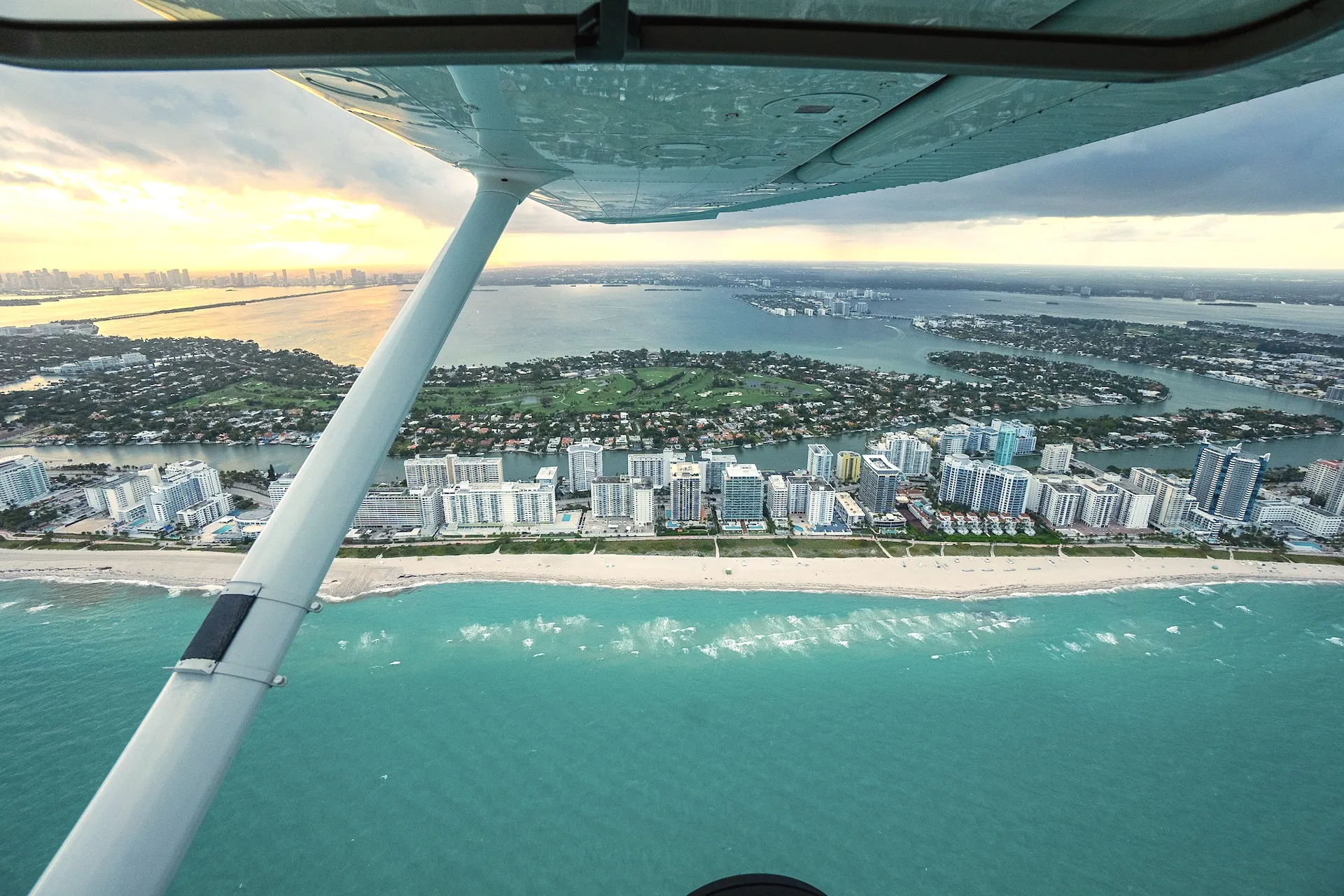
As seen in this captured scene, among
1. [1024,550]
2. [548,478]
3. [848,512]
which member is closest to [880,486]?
[848,512]

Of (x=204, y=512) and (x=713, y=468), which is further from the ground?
(x=713, y=468)

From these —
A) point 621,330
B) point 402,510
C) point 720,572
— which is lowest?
point 720,572

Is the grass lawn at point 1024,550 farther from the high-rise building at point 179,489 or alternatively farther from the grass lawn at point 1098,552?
the high-rise building at point 179,489

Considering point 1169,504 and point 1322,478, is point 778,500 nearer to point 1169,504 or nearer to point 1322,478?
point 1169,504

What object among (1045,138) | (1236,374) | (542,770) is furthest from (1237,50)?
(1236,374)

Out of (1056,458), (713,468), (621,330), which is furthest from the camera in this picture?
(621,330)

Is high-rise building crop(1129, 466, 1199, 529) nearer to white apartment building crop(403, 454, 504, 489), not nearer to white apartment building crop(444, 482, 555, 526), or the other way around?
white apartment building crop(444, 482, 555, 526)

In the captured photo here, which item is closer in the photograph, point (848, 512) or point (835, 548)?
point (835, 548)

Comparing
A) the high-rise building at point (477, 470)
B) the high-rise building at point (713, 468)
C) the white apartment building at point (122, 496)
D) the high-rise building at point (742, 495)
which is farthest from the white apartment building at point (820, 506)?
the white apartment building at point (122, 496)
